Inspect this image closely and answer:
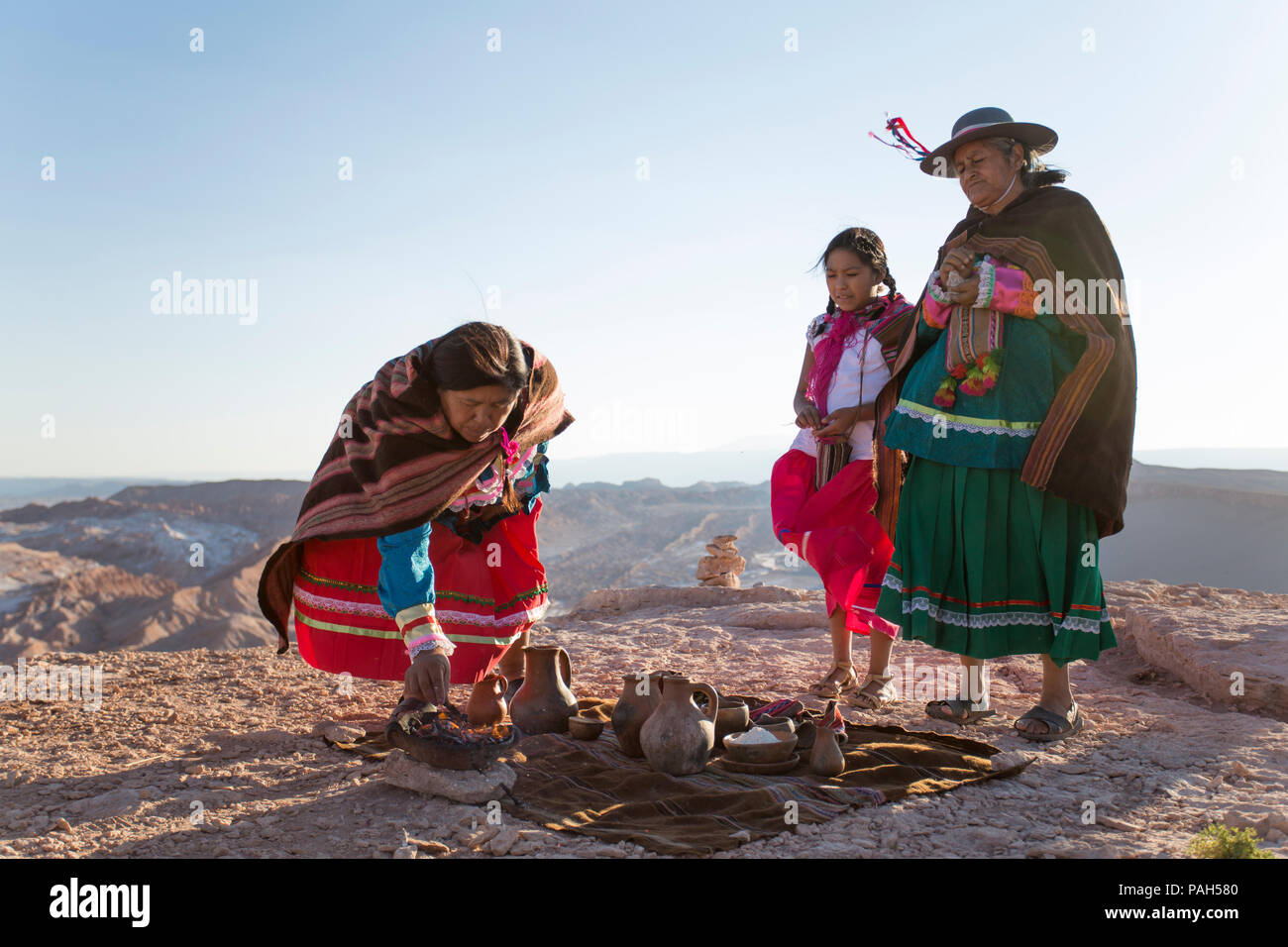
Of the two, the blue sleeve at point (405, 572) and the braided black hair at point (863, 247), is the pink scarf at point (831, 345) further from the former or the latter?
the blue sleeve at point (405, 572)

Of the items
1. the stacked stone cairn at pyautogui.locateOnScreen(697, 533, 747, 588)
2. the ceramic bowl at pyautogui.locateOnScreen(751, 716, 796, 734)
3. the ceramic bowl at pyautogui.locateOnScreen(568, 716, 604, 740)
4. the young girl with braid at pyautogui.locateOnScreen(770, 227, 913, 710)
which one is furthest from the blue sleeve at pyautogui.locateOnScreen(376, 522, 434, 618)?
the stacked stone cairn at pyautogui.locateOnScreen(697, 533, 747, 588)

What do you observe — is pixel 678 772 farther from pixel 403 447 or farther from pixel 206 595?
pixel 206 595

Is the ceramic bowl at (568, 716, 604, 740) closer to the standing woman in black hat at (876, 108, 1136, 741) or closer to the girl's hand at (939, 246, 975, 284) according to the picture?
the standing woman in black hat at (876, 108, 1136, 741)

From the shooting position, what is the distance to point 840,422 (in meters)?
4.20

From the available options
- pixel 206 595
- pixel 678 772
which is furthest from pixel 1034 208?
pixel 206 595

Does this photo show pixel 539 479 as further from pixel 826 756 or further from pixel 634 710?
pixel 826 756

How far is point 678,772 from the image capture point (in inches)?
119

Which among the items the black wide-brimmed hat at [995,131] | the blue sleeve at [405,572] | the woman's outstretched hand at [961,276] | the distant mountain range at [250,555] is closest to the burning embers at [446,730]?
the blue sleeve at [405,572]

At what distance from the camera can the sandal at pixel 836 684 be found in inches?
173

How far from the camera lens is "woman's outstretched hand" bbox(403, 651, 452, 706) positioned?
284 cm

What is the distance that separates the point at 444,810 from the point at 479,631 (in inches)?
40.5

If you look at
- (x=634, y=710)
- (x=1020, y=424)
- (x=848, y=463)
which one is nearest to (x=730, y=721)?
(x=634, y=710)

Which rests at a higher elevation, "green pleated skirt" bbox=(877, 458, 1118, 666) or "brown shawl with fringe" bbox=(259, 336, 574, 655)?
"brown shawl with fringe" bbox=(259, 336, 574, 655)
